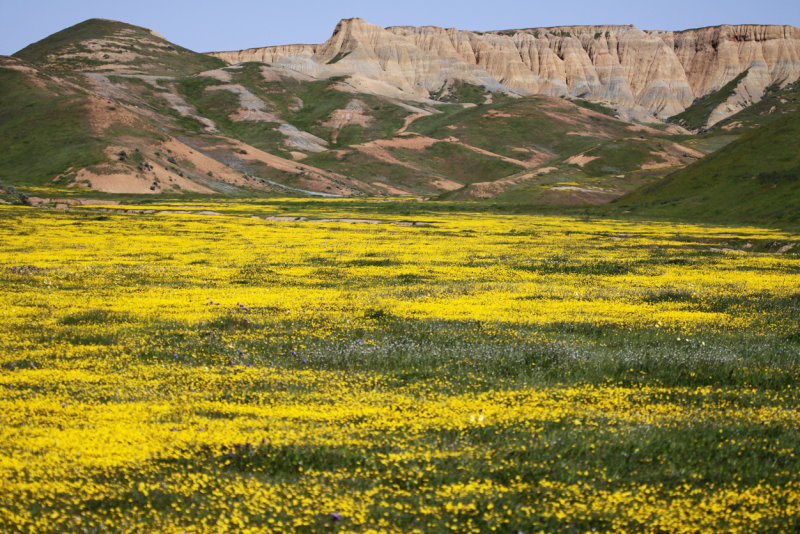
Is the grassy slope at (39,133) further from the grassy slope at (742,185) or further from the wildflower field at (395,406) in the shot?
the wildflower field at (395,406)

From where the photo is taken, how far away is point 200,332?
46.1 feet

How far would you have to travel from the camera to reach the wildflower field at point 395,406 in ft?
22.3

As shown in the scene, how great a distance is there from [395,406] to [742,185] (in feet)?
249

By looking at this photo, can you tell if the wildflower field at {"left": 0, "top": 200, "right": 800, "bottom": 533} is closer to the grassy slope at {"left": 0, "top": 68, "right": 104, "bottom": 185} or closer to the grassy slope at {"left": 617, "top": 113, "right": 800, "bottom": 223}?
the grassy slope at {"left": 617, "top": 113, "right": 800, "bottom": 223}

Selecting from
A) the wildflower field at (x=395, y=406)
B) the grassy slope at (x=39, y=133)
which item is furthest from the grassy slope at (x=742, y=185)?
the grassy slope at (x=39, y=133)

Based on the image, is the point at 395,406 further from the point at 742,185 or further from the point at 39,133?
the point at 39,133

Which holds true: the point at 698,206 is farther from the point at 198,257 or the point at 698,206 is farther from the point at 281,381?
the point at 281,381

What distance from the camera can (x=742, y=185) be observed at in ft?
240

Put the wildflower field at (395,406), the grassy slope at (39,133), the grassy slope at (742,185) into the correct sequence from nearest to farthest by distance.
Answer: the wildflower field at (395,406)
the grassy slope at (742,185)
the grassy slope at (39,133)

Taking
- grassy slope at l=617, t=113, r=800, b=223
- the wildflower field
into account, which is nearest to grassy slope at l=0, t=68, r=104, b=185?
grassy slope at l=617, t=113, r=800, b=223

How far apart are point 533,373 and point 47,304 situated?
13.2m

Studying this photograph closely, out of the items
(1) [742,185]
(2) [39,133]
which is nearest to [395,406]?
(1) [742,185]

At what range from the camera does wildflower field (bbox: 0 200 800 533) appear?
680cm

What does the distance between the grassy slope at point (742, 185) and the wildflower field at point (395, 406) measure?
160ft
